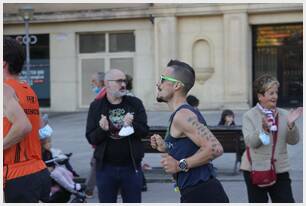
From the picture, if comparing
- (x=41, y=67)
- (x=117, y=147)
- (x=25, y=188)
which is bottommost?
(x=25, y=188)

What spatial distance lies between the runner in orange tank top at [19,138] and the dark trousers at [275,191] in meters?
2.02

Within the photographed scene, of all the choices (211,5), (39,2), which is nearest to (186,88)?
(211,5)

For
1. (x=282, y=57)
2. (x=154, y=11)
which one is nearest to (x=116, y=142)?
(x=154, y=11)

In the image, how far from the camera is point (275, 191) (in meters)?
5.56

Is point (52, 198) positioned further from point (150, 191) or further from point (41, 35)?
point (41, 35)

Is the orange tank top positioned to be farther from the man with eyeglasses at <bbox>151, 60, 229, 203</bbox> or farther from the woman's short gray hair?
the woman's short gray hair

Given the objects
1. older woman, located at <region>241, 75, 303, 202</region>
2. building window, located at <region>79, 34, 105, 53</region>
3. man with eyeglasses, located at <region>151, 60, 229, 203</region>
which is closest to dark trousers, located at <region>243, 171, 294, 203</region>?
older woman, located at <region>241, 75, 303, 202</region>

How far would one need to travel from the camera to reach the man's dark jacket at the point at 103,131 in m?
5.85

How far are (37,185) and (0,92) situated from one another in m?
0.67

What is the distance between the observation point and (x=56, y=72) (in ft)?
85.1

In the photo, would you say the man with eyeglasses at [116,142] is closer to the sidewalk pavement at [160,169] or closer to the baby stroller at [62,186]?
the baby stroller at [62,186]

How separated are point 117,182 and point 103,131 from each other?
498mm

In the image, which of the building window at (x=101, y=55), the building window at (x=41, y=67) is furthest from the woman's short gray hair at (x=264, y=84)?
the building window at (x=41, y=67)

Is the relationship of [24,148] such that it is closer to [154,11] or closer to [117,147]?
[117,147]
